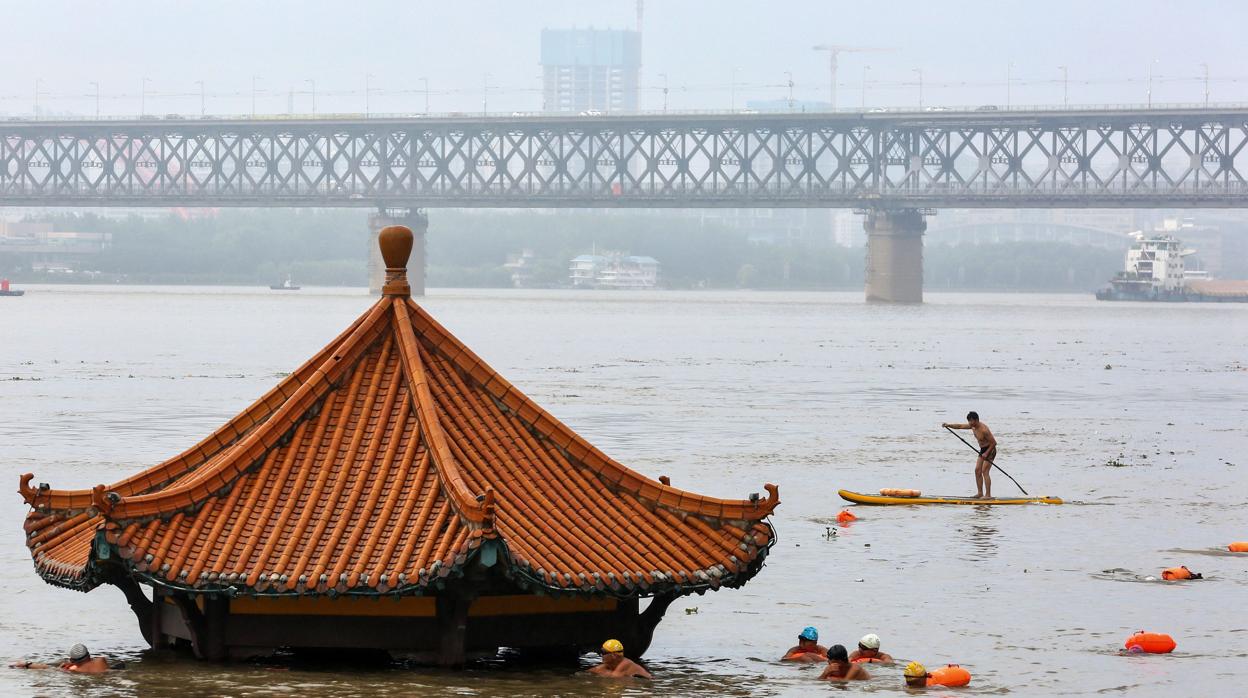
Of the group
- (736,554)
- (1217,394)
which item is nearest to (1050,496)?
(736,554)

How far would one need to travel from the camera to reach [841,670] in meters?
18.2

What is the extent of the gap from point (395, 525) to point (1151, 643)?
7.67 metres

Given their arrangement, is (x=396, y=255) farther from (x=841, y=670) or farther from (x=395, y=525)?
(x=841, y=670)

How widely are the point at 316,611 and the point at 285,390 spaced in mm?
1865

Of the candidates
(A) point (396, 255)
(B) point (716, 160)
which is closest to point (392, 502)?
(A) point (396, 255)

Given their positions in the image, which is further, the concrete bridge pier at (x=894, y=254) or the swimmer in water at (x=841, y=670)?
the concrete bridge pier at (x=894, y=254)

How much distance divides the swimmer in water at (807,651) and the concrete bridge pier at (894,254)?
169653 millimetres

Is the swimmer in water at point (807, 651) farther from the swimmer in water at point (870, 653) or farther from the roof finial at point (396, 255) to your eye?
the roof finial at point (396, 255)

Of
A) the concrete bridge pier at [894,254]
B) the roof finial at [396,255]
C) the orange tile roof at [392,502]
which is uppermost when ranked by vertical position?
the roof finial at [396,255]

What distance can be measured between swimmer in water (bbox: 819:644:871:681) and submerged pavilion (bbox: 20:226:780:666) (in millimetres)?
1523

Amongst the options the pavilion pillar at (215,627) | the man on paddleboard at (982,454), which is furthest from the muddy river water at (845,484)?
the man on paddleboard at (982,454)

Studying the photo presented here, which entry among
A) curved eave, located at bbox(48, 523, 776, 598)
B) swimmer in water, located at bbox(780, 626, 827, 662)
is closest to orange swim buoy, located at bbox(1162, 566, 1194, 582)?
swimmer in water, located at bbox(780, 626, 827, 662)

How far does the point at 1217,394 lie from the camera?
217 ft

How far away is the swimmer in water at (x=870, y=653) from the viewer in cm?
1867
